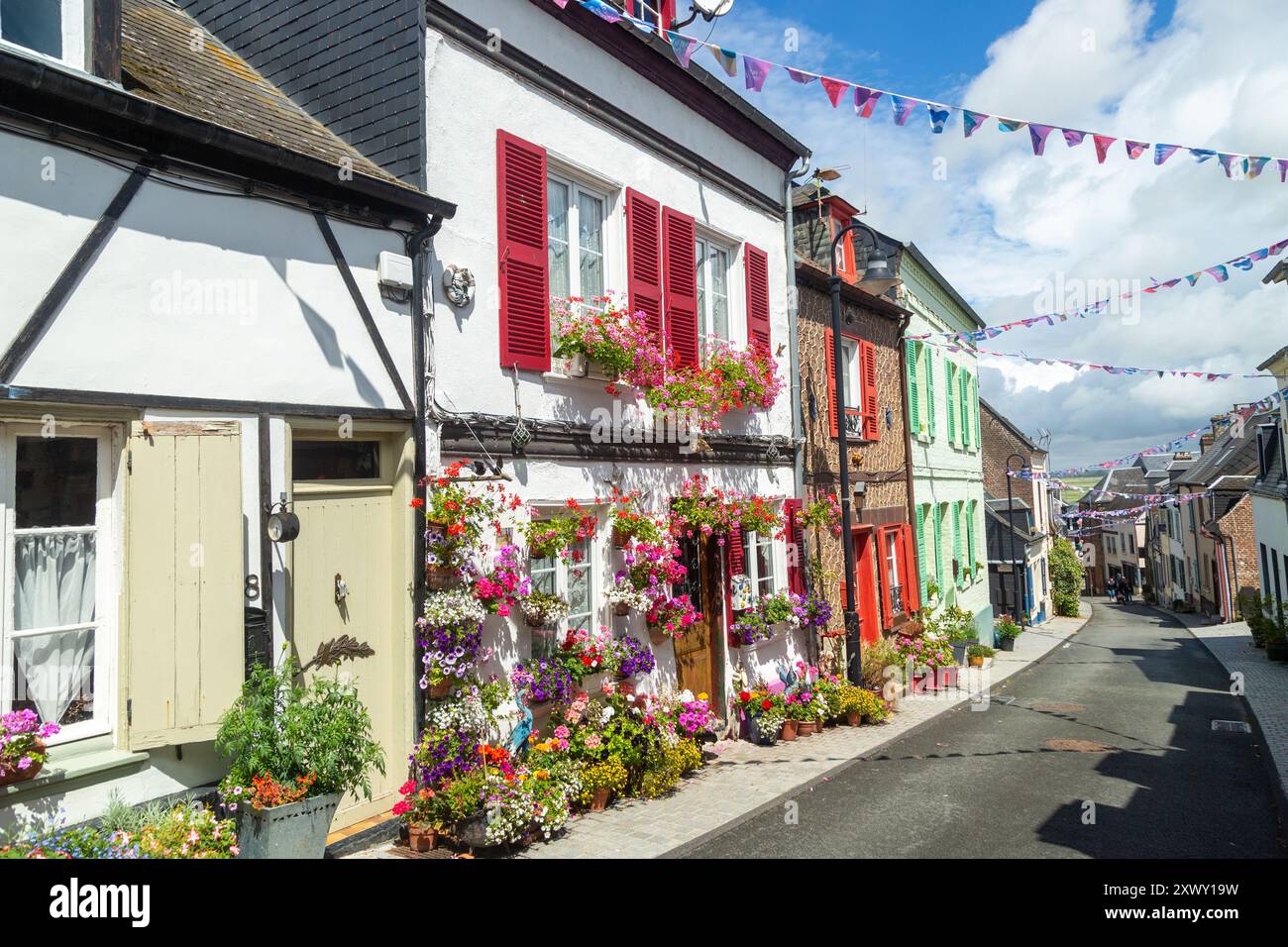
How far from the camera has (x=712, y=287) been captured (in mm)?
10203

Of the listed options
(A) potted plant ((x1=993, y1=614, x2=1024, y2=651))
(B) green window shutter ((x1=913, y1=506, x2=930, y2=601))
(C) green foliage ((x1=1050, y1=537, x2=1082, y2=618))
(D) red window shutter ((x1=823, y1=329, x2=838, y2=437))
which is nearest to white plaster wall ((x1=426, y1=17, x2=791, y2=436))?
(D) red window shutter ((x1=823, y1=329, x2=838, y2=437))

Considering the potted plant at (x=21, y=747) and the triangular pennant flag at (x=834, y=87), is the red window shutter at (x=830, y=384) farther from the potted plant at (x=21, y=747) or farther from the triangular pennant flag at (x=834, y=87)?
the potted plant at (x=21, y=747)

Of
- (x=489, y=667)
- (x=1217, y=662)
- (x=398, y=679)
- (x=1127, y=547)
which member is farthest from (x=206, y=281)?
(x=1127, y=547)

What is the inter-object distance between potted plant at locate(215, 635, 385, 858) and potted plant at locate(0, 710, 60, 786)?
0.83 m

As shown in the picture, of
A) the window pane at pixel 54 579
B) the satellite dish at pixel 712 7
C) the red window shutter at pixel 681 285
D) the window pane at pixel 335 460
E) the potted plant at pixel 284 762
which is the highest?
the satellite dish at pixel 712 7

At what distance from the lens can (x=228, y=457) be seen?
192 inches

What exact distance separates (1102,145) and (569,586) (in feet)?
19.1

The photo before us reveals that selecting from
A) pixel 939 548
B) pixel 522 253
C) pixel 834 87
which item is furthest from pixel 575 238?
pixel 939 548

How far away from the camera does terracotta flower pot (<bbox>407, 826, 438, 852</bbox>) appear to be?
18.7 ft

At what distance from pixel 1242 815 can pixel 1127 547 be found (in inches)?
2840

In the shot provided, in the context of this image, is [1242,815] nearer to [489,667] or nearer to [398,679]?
[489,667]

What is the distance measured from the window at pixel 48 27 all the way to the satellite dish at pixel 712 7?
637cm

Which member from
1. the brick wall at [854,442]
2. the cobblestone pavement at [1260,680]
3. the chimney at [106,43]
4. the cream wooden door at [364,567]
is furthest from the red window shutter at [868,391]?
the chimney at [106,43]

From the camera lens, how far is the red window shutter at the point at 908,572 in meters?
15.0
